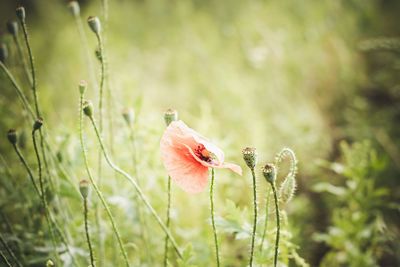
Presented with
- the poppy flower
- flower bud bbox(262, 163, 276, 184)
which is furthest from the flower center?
flower bud bbox(262, 163, 276, 184)

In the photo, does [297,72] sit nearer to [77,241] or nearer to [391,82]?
[391,82]

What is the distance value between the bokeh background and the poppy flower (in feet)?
0.67

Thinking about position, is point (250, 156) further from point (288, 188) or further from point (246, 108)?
point (246, 108)

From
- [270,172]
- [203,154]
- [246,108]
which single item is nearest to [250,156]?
[270,172]

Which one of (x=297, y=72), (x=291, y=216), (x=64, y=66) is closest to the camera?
(x=291, y=216)

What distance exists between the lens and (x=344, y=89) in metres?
2.18

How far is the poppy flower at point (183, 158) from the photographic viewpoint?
0.70 m

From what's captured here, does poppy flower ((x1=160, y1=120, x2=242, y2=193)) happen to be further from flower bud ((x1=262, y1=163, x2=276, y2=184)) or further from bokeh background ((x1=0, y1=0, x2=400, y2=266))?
bokeh background ((x1=0, y1=0, x2=400, y2=266))

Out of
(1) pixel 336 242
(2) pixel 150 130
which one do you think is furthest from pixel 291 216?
(2) pixel 150 130

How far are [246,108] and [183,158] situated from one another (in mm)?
1351

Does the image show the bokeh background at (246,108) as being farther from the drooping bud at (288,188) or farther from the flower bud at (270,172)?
the flower bud at (270,172)

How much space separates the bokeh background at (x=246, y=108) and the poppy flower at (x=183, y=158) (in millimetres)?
204

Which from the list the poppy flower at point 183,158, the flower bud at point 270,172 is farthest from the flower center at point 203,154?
the flower bud at point 270,172

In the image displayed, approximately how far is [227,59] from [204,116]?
1199 mm
